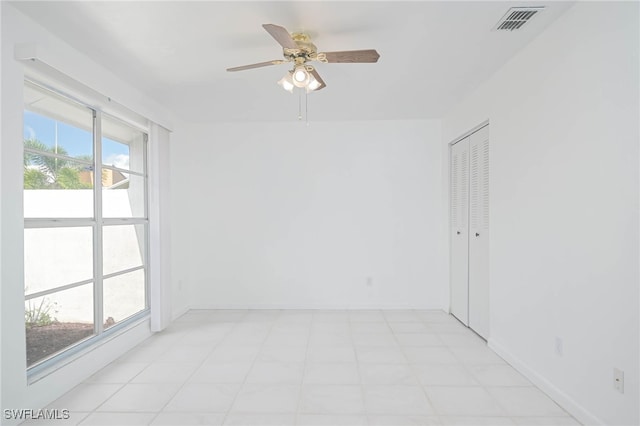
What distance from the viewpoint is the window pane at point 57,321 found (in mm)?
2291

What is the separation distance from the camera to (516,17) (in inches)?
83.4

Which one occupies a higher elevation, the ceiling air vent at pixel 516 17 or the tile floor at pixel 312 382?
the ceiling air vent at pixel 516 17

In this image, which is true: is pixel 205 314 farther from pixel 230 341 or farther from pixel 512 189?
pixel 512 189

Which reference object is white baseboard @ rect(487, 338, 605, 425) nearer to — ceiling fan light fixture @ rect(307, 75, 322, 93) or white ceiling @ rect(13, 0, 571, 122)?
white ceiling @ rect(13, 0, 571, 122)

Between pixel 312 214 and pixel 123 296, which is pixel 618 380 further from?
pixel 123 296

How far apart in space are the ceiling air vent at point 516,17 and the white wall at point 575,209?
0.22 meters

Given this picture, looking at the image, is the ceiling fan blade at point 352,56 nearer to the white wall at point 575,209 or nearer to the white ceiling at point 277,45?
the white ceiling at point 277,45

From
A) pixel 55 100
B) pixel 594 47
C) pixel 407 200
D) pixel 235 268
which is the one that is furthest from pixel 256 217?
pixel 594 47

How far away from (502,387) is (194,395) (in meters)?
2.23

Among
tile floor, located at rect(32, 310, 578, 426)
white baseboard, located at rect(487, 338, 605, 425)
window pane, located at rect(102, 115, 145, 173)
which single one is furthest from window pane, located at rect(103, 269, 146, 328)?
white baseboard, located at rect(487, 338, 605, 425)

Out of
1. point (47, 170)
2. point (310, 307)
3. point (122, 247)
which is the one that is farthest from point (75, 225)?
point (310, 307)

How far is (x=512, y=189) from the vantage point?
2.77 metres

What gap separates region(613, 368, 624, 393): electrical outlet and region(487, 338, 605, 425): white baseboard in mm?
261

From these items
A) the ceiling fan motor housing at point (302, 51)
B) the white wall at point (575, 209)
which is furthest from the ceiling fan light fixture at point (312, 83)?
the white wall at point (575, 209)
